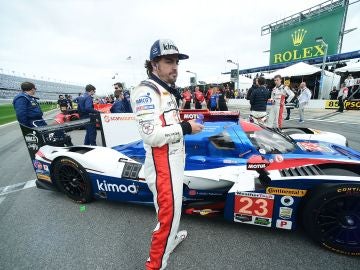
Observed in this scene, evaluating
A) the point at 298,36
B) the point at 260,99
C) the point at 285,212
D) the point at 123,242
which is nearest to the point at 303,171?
the point at 285,212

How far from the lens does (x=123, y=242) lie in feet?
6.52

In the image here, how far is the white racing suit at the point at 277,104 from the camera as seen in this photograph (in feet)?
19.7

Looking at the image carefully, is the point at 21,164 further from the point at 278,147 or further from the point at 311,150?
the point at 311,150

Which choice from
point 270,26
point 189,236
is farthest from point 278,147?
point 270,26

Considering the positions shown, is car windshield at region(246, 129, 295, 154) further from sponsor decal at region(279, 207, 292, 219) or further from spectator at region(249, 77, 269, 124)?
spectator at region(249, 77, 269, 124)

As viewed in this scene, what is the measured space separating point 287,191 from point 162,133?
122cm

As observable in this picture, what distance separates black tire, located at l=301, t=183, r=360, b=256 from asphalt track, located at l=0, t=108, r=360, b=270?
11cm

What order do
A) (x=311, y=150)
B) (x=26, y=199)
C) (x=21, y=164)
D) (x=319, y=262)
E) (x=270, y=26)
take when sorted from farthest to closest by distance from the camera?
(x=270, y=26), (x=21, y=164), (x=26, y=199), (x=311, y=150), (x=319, y=262)

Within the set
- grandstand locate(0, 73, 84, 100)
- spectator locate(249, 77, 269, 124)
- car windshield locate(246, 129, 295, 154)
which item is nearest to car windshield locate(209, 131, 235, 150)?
car windshield locate(246, 129, 295, 154)

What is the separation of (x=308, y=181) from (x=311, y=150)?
61 centimetres

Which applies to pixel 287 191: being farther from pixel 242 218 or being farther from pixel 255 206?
pixel 242 218

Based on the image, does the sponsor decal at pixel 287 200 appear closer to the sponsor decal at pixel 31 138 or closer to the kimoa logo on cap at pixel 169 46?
the kimoa logo on cap at pixel 169 46

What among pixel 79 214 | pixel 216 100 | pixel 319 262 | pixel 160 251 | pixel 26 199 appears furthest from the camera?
pixel 216 100

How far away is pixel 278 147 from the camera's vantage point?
227 cm
